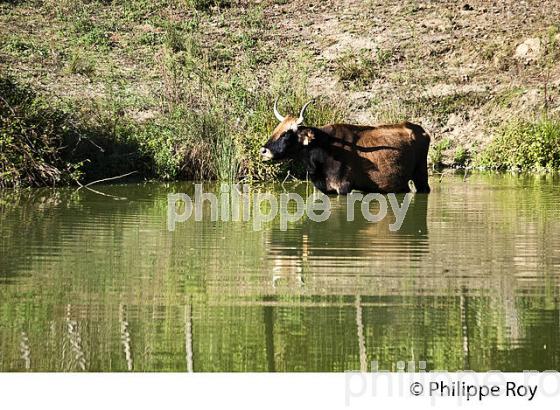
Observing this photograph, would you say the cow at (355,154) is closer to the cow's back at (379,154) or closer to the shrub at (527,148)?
the cow's back at (379,154)

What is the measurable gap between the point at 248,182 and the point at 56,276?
10582 millimetres

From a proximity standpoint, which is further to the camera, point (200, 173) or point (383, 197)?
point (200, 173)

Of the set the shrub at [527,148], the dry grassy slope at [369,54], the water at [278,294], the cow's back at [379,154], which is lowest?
the water at [278,294]

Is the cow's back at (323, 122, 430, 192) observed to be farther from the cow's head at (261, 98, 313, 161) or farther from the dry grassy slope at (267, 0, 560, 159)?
the dry grassy slope at (267, 0, 560, 159)

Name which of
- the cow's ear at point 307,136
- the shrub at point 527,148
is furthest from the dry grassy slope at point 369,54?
the cow's ear at point 307,136

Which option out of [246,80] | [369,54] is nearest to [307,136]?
[246,80]

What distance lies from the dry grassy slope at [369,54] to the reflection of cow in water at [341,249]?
1056 cm

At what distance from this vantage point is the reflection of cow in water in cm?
1020

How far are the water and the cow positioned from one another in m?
3.35

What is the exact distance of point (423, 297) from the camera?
9.12 m

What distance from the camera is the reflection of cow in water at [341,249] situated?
10.2 m
